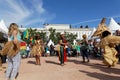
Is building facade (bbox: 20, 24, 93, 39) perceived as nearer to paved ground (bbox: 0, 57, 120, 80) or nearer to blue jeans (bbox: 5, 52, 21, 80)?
paved ground (bbox: 0, 57, 120, 80)

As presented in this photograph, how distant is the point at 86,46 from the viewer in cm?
1467

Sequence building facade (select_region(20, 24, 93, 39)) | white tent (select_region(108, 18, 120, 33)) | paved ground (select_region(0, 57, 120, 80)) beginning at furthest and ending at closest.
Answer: building facade (select_region(20, 24, 93, 39)) → white tent (select_region(108, 18, 120, 33)) → paved ground (select_region(0, 57, 120, 80))

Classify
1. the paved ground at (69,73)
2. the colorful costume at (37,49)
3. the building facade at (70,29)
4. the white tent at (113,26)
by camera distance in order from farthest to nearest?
the building facade at (70,29)
the white tent at (113,26)
the colorful costume at (37,49)
the paved ground at (69,73)

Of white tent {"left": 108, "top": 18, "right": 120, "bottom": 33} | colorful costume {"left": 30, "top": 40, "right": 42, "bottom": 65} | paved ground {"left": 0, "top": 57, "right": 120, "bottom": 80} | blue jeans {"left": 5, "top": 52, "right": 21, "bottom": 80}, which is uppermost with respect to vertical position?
white tent {"left": 108, "top": 18, "right": 120, "bottom": 33}

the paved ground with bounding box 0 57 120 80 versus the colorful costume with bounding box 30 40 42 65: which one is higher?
the colorful costume with bounding box 30 40 42 65

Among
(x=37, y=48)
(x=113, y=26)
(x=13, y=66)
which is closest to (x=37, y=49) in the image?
(x=37, y=48)

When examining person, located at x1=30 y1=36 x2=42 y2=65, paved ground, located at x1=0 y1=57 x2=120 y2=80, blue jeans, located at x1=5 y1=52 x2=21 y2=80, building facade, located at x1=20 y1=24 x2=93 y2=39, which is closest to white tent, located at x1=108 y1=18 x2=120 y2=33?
person, located at x1=30 y1=36 x2=42 y2=65

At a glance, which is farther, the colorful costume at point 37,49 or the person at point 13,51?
the colorful costume at point 37,49

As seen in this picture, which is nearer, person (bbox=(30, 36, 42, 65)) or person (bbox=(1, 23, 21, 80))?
person (bbox=(1, 23, 21, 80))

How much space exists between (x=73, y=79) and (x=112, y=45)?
8.28 feet

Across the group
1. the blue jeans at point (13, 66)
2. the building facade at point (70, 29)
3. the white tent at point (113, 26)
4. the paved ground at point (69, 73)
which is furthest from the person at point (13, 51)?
the building facade at point (70, 29)

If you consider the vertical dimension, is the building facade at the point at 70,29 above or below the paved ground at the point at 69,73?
above

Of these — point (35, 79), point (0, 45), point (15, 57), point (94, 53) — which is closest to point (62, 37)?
point (0, 45)

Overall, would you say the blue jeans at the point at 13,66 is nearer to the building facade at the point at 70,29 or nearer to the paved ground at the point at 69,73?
the paved ground at the point at 69,73
